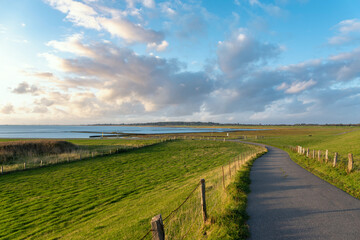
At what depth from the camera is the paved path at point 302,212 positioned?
6.91 m

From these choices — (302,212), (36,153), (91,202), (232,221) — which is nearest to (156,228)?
(232,221)

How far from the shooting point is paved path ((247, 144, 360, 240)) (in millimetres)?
6910

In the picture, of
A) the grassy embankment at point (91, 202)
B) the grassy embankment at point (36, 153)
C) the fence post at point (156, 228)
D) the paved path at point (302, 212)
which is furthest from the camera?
the grassy embankment at point (36, 153)

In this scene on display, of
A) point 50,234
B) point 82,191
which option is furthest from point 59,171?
point 50,234

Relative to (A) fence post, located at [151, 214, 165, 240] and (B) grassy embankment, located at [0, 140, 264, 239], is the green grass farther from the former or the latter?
(A) fence post, located at [151, 214, 165, 240]

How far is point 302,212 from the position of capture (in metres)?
8.70

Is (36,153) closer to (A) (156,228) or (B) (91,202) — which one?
(B) (91,202)

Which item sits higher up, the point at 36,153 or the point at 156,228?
the point at 156,228

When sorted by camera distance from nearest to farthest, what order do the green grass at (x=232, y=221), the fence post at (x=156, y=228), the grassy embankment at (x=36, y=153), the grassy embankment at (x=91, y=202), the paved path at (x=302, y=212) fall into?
the fence post at (x=156, y=228)
the green grass at (x=232, y=221)
the paved path at (x=302, y=212)
the grassy embankment at (x=91, y=202)
the grassy embankment at (x=36, y=153)

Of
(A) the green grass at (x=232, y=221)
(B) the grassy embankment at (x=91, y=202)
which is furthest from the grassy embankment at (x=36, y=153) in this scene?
(A) the green grass at (x=232, y=221)

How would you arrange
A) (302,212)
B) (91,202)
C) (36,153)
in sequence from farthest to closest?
(36,153)
(91,202)
(302,212)

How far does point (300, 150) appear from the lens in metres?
32.1

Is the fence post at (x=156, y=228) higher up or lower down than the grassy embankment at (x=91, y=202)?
higher up

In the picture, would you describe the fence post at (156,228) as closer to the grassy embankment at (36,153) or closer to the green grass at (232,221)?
the green grass at (232,221)
